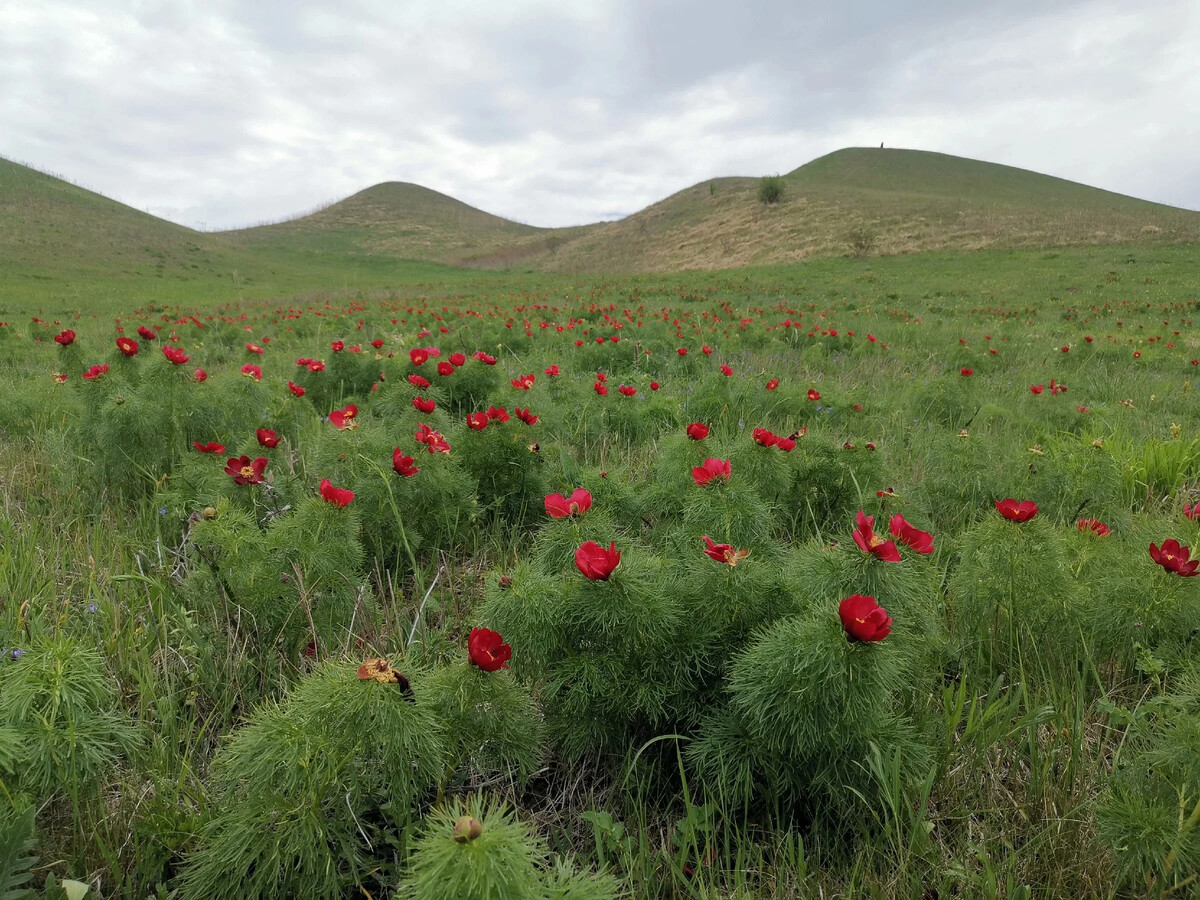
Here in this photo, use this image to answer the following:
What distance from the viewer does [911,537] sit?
1510 millimetres

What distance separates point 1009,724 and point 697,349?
19.3 feet

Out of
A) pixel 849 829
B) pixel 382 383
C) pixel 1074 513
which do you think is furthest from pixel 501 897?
pixel 382 383

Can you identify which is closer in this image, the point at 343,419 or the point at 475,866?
the point at 475,866

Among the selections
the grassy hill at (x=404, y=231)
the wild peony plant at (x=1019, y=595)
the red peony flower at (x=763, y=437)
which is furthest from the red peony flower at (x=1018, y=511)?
the grassy hill at (x=404, y=231)

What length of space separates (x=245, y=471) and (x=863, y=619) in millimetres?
2224

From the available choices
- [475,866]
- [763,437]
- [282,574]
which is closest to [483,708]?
[475,866]

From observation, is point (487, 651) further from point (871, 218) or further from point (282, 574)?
point (871, 218)

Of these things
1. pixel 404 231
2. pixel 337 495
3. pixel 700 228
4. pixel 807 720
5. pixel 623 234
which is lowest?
pixel 807 720

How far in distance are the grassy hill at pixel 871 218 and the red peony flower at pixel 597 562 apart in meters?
32.6

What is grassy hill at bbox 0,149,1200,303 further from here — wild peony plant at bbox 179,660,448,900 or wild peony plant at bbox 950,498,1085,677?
wild peony plant at bbox 950,498,1085,677

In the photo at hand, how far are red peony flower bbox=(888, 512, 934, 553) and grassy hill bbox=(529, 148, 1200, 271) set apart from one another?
32.1 metres

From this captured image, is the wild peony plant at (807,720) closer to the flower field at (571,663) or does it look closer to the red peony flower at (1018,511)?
the flower field at (571,663)

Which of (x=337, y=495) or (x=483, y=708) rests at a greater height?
(x=337, y=495)

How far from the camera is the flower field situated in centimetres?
117
